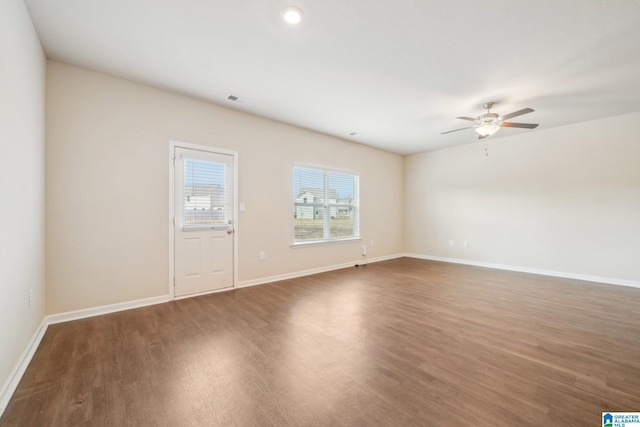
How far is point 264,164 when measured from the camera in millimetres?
4406

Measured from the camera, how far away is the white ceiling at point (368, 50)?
6.77 ft

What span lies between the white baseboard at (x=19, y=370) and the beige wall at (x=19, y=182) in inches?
1.2

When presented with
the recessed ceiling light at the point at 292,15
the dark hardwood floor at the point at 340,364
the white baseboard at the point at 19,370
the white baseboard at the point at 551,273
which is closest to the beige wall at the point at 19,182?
the white baseboard at the point at 19,370

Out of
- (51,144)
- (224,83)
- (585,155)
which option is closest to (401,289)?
(224,83)

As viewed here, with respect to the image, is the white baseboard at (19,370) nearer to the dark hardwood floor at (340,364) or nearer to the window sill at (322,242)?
the dark hardwood floor at (340,364)

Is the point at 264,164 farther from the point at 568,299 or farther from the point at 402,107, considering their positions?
the point at 568,299

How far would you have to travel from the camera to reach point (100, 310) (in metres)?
2.97

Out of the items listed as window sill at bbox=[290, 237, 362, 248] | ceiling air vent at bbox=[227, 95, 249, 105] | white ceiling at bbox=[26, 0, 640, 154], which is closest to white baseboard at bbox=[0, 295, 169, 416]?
window sill at bbox=[290, 237, 362, 248]

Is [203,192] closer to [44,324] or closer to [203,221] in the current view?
[203,221]

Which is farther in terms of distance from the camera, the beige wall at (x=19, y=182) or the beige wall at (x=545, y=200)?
the beige wall at (x=545, y=200)

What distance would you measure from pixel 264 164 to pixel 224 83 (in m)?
1.44

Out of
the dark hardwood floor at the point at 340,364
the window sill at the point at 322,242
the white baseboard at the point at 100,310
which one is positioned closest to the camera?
the dark hardwood floor at the point at 340,364

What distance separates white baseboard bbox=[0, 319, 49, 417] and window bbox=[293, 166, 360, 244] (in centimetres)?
331

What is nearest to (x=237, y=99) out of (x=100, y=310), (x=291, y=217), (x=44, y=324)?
(x=291, y=217)
